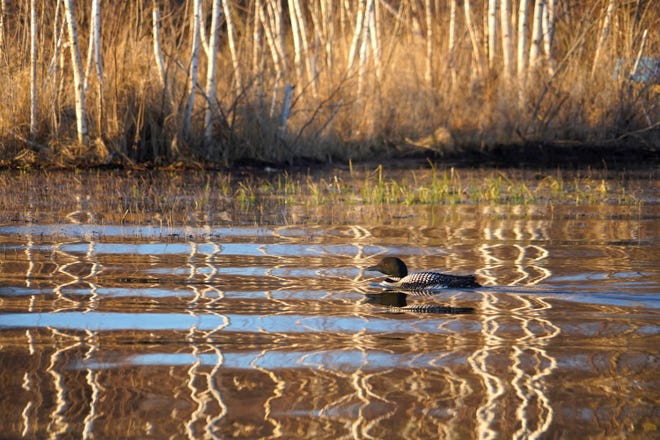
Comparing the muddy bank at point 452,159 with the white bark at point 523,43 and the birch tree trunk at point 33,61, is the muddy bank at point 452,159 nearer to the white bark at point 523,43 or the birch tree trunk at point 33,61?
the birch tree trunk at point 33,61

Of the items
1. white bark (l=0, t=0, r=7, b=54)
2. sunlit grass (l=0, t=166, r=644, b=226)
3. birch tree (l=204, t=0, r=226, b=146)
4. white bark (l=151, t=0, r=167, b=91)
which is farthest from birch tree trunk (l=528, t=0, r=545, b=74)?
white bark (l=0, t=0, r=7, b=54)

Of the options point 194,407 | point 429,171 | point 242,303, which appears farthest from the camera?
point 429,171

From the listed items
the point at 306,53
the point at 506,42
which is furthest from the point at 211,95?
the point at 506,42

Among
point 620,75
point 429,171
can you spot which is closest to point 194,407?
point 429,171

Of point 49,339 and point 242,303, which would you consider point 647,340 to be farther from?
point 49,339

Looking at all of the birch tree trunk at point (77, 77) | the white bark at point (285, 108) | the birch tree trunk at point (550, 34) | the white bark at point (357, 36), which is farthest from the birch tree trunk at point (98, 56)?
the birch tree trunk at point (550, 34)

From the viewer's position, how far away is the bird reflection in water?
7.05m

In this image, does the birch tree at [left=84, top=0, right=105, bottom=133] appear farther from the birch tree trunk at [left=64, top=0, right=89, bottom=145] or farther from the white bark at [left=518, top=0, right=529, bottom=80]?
the white bark at [left=518, top=0, right=529, bottom=80]

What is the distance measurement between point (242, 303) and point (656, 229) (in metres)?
5.11

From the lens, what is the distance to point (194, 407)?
4805 millimetres

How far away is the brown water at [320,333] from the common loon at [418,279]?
0.21 feet

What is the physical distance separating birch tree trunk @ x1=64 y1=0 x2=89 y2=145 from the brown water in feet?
20.2

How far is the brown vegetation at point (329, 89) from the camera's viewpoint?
58.3 feet

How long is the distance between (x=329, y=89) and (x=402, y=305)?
13.6m
